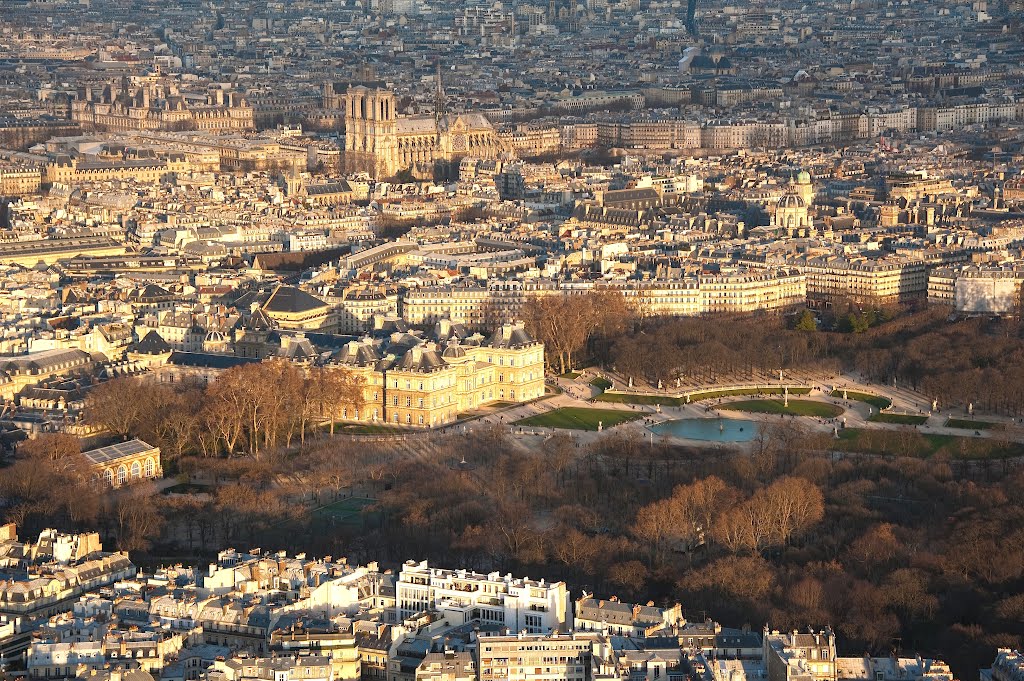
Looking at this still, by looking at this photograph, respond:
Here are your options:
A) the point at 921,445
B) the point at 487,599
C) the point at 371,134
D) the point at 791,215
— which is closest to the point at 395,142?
the point at 371,134

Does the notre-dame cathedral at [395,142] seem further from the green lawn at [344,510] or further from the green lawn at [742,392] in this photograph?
the green lawn at [344,510]

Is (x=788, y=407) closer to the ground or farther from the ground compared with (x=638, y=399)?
farther from the ground

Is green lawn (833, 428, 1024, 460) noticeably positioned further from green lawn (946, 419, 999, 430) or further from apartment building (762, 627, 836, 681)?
apartment building (762, 627, 836, 681)

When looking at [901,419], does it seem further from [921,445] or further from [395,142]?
[395,142]

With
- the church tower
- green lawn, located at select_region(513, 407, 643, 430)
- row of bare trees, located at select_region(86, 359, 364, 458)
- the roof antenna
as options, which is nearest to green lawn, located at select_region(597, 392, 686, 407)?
green lawn, located at select_region(513, 407, 643, 430)

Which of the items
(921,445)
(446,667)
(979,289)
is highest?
(979,289)
